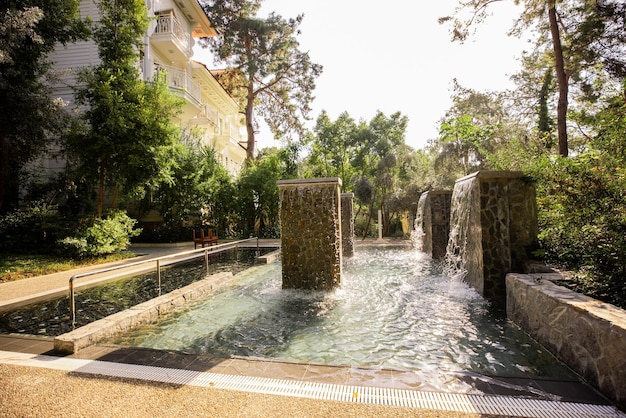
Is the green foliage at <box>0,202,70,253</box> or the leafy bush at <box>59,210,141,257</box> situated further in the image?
the green foliage at <box>0,202,70,253</box>

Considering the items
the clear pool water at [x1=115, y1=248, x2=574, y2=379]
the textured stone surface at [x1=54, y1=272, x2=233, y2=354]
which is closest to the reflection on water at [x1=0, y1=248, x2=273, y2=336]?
the textured stone surface at [x1=54, y1=272, x2=233, y2=354]

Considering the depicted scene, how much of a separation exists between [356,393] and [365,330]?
1.71 m

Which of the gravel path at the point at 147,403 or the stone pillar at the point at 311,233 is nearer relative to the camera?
the gravel path at the point at 147,403

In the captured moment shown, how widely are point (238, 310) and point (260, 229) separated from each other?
12.3 meters

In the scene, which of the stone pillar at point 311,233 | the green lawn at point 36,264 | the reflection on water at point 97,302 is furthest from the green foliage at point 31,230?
the stone pillar at point 311,233

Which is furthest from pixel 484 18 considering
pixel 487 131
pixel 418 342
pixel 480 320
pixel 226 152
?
pixel 226 152

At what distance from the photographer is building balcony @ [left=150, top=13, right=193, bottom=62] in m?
15.6

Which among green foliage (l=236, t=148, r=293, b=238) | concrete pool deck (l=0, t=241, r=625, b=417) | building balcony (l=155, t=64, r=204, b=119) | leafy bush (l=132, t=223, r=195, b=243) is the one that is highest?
building balcony (l=155, t=64, r=204, b=119)

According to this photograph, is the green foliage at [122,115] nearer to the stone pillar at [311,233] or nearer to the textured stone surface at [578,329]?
the stone pillar at [311,233]

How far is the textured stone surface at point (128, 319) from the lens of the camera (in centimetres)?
343

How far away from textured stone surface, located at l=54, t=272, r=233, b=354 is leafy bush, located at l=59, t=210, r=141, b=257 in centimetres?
571

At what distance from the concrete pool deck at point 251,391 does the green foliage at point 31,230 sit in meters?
9.25

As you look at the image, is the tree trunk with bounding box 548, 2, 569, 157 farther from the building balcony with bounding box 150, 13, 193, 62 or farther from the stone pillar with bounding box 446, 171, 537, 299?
the building balcony with bounding box 150, 13, 193, 62

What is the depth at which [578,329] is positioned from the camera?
2.88 meters
